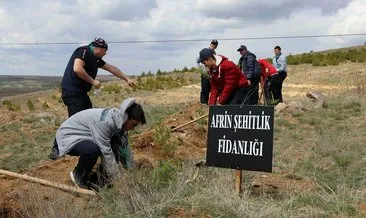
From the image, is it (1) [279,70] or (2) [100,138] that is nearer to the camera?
(2) [100,138]

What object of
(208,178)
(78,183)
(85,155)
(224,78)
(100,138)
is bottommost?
(78,183)

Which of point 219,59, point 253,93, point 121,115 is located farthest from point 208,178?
point 253,93

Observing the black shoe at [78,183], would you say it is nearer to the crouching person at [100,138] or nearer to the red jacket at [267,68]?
the crouching person at [100,138]

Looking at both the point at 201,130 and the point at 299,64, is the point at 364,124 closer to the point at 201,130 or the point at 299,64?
the point at 201,130

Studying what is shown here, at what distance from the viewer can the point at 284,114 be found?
1098 centimetres

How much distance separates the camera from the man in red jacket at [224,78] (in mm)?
6848

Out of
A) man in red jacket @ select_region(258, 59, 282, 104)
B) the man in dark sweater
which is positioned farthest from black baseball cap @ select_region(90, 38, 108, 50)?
man in red jacket @ select_region(258, 59, 282, 104)

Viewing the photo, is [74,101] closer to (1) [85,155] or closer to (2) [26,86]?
(1) [85,155]

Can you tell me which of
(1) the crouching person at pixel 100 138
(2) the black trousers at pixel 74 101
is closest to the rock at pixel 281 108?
(2) the black trousers at pixel 74 101

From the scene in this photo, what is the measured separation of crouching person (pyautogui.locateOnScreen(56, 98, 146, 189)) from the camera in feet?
16.6

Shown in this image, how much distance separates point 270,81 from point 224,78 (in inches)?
195

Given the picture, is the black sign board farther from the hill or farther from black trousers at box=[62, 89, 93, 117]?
black trousers at box=[62, 89, 93, 117]

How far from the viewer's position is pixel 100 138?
5125 mm

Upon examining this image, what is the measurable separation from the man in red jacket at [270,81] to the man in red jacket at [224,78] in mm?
3442
